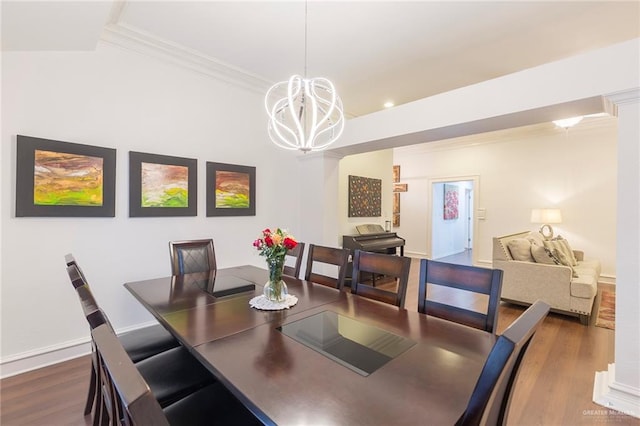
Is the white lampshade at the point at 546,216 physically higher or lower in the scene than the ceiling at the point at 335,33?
lower

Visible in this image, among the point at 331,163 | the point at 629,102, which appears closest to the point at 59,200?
the point at 331,163

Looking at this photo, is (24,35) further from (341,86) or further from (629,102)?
(629,102)

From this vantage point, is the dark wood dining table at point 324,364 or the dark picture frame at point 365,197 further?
the dark picture frame at point 365,197

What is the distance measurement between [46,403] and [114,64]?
282cm

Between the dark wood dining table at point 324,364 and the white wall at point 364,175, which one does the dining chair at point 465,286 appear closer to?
the dark wood dining table at point 324,364

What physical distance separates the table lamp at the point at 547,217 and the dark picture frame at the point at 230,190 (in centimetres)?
524

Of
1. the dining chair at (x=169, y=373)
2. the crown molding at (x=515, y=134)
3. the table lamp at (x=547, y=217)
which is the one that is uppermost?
the crown molding at (x=515, y=134)

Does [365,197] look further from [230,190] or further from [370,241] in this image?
[230,190]

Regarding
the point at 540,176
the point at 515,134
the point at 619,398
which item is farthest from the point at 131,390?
the point at 515,134

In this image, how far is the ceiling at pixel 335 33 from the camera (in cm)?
224

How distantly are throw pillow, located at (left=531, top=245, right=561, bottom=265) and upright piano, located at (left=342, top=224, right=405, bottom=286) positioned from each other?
2.12 metres

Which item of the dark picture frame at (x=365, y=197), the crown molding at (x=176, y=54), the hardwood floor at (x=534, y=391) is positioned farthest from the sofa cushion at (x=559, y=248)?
→ the crown molding at (x=176, y=54)

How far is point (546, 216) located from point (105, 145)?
6.79 metres

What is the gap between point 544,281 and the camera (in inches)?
142
